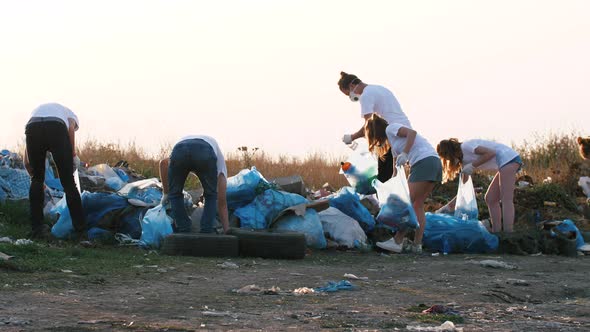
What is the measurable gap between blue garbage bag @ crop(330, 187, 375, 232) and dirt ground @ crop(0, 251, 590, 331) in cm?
175

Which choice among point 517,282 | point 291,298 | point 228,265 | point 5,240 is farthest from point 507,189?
point 5,240

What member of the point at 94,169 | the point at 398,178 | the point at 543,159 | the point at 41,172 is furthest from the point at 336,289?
the point at 543,159

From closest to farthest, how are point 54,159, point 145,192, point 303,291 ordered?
1. point 303,291
2. point 54,159
3. point 145,192

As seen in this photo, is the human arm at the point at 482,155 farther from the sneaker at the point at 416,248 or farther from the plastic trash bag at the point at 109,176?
the plastic trash bag at the point at 109,176

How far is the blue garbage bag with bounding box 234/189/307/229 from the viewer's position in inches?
396

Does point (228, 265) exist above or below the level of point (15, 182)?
below

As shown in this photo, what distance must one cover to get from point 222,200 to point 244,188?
105 cm

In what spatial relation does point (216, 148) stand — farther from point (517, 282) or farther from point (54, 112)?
point (517, 282)

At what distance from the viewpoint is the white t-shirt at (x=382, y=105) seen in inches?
419

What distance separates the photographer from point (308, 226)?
989 centimetres

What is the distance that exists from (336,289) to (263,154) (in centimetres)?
1257

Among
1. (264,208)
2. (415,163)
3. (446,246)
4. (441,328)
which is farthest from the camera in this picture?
(446,246)

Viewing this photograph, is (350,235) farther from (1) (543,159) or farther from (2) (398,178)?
(1) (543,159)

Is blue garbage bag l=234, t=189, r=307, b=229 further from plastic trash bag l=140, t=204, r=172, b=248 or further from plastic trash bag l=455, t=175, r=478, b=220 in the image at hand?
plastic trash bag l=455, t=175, r=478, b=220
